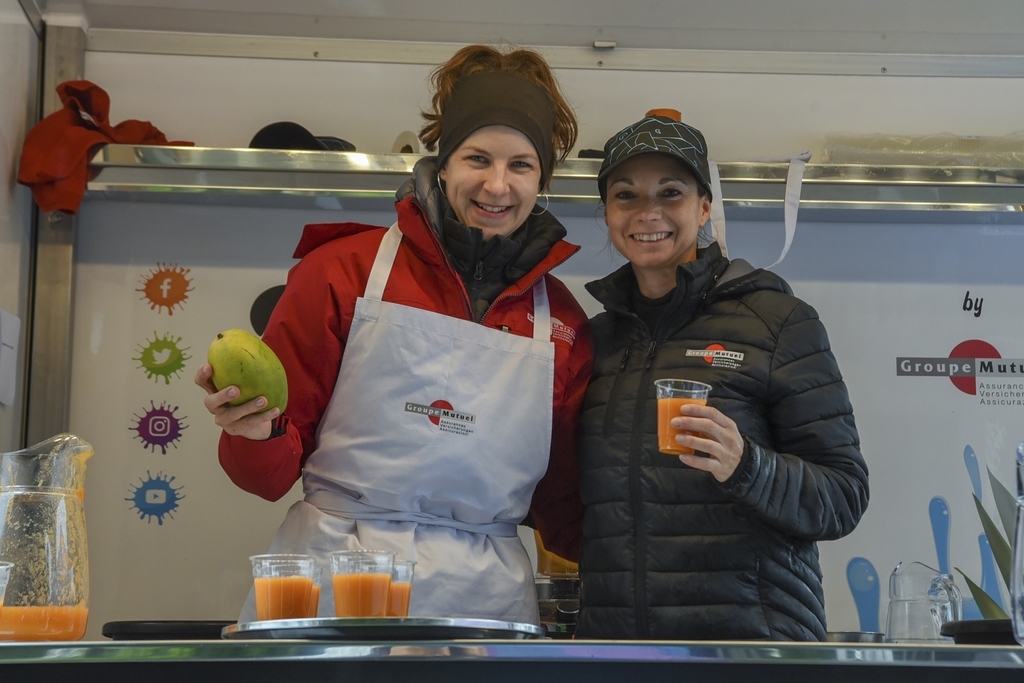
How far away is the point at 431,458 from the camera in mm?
1914

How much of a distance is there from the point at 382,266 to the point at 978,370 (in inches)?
81.0

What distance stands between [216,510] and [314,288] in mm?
1312

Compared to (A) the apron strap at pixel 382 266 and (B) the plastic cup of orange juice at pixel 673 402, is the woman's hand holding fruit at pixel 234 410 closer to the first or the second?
(A) the apron strap at pixel 382 266

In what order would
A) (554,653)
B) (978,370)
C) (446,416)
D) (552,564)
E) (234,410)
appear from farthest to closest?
1. (978,370)
2. (552,564)
3. (446,416)
4. (234,410)
5. (554,653)

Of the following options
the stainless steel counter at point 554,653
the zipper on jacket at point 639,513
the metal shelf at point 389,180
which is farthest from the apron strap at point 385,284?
the stainless steel counter at point 554,653

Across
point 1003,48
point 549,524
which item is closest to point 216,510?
point 549,524

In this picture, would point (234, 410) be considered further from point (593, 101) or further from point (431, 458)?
point (593, 101)

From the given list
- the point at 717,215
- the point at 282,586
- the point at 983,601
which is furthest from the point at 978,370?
the point at 282,586

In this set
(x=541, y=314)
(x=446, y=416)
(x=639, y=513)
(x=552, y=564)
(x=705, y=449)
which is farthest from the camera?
(x=552, y=564)

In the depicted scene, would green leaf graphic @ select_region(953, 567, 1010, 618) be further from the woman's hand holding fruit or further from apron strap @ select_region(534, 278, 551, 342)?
the woman's hand holding fruit

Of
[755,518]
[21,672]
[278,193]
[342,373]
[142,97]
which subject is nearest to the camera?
[21,672]

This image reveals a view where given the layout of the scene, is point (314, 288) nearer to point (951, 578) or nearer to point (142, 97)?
point (142, 97)

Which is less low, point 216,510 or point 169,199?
point 169,199

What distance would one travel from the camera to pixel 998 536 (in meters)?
3.08
